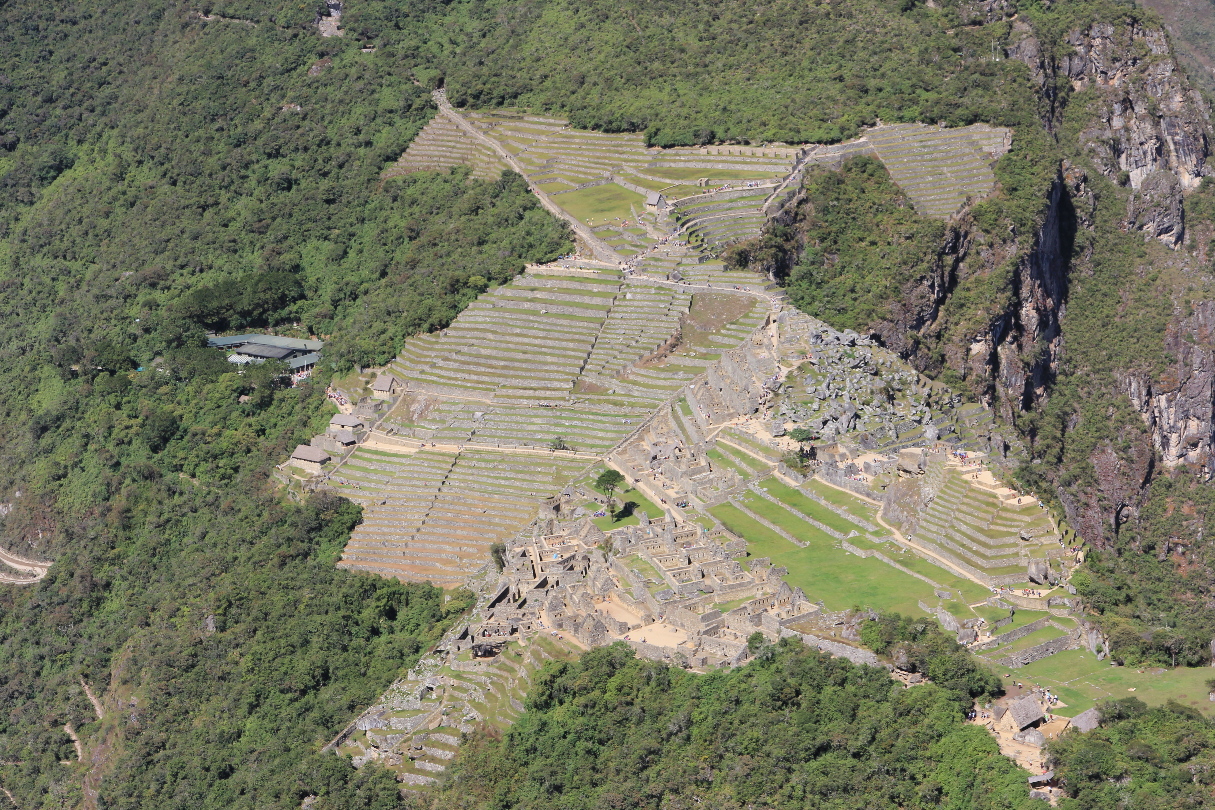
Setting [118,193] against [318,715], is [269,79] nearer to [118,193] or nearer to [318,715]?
[118,193]

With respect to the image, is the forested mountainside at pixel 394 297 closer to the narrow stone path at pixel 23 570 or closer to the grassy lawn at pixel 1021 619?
the narrow stone path at pixel 23 570

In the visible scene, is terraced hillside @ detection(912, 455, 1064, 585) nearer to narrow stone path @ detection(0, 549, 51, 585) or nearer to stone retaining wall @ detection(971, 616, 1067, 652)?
stone retaining wall @ detection(971, 616, 1067, 652)

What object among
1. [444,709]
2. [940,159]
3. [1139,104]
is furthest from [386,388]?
[1139,104]

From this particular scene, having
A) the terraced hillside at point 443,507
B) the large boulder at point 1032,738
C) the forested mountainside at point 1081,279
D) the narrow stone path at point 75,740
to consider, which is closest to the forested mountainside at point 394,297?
the narrow stone path at point 75,740

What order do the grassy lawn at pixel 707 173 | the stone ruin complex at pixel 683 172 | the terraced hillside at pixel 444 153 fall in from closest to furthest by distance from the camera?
the stone ruin complex at pixel 683 172 < the grassy lawn at pixel 707 173 < the terraced hillside at pixel 444 153

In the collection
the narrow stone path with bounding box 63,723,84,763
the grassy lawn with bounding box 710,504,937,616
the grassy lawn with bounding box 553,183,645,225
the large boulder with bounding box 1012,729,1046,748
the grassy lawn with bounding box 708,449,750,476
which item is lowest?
the narrow stone path with bounding box 63,723,84,763

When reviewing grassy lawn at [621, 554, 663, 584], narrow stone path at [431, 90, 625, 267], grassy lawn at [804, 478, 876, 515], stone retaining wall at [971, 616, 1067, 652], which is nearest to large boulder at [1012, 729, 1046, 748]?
stone retaining wall at [971, 616, 1067, 652]

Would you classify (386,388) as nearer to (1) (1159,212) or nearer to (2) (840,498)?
(2) (840,498)
